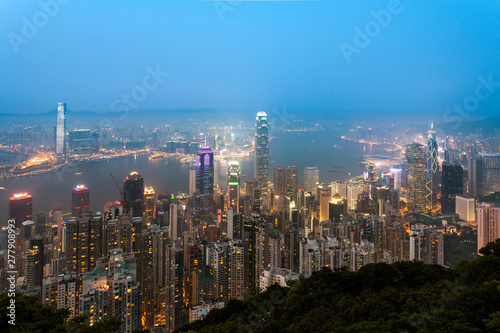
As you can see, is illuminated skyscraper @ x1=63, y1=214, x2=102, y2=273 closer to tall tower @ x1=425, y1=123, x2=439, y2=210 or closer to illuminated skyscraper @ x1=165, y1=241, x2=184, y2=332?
illuminated skyscraper @ x1=165, y1=241, x2=184, y2=332

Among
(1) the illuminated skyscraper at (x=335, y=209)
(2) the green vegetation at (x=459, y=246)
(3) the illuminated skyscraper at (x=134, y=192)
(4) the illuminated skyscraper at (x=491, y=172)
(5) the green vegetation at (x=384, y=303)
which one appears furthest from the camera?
(4) the illuminated skyscraper at (x=491, y=172)

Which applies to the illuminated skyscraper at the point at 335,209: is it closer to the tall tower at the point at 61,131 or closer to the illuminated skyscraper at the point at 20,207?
the tall tower at the point at 61,131

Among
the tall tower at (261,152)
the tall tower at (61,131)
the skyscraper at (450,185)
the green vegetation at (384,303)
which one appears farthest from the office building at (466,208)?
the tall tower at (61,131)

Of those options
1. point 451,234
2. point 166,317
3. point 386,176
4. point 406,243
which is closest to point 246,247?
point 166,317

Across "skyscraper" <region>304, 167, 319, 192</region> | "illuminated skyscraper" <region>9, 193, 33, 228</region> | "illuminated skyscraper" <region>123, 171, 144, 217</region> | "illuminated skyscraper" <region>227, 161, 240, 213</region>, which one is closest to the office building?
"skyscraper" <region>304, 167, 319, 192</region>

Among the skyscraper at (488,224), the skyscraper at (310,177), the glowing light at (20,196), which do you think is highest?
the skyscraper at (310,177)

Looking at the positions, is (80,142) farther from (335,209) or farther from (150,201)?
(335,209)
